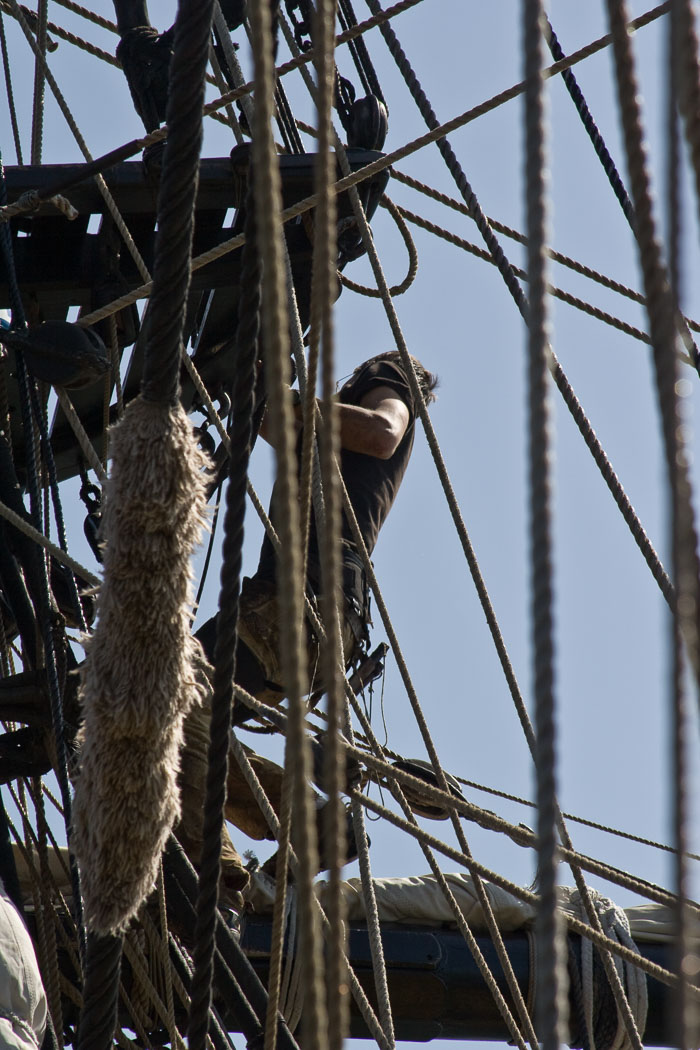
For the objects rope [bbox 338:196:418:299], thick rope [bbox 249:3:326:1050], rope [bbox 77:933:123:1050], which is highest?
rope [bbox 338:196:418:299]

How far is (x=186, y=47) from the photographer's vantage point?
149cm

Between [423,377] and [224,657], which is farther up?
[423,377]

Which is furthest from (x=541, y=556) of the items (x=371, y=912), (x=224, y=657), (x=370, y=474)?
(x=370, y=474)

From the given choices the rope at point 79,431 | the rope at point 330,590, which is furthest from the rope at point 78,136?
the rope at point 330,590

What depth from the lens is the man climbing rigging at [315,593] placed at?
356 cm

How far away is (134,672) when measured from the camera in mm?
1554

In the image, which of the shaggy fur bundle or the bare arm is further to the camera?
the bare arm

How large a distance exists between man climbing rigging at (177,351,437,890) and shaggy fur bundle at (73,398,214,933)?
1.96 m

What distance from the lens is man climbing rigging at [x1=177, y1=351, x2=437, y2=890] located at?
3.56 meters

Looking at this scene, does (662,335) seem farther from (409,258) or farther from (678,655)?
(409,258)

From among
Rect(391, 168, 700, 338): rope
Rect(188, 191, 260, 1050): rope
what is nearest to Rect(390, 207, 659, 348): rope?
Rect(391, 168, 700, 338): rope

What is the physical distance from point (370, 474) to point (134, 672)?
2.59 meters

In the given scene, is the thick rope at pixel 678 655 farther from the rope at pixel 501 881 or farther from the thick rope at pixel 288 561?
the rope at pixel 501 881

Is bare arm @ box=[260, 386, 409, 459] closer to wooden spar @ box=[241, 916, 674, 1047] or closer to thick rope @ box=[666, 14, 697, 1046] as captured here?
wooden spar @ box=[241, 916, 674, 1047]
